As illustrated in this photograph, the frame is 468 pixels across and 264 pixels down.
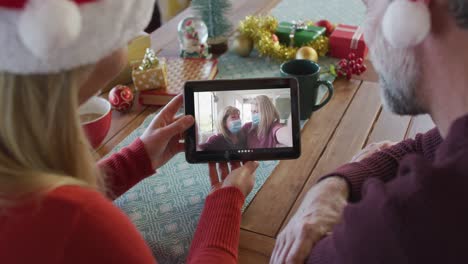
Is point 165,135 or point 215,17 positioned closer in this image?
point 165,135

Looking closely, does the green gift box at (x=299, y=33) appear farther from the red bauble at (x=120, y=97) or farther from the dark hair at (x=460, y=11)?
the dark hair at (x=460, y=11)

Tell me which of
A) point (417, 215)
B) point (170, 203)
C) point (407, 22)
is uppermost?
point (407, 22)

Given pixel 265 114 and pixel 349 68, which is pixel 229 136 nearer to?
pixel 265 114

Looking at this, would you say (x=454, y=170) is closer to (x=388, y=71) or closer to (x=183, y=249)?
(x=388, y=71)

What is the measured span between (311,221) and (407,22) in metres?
0.34

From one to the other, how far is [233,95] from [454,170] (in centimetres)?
42

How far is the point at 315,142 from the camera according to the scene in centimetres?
93

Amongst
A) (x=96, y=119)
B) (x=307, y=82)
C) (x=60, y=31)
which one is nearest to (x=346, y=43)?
(x=307, y=82)

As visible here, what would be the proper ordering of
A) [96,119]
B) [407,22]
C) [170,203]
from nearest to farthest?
[407,22]
[170,203]
[96,119]

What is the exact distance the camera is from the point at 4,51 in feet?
1.33

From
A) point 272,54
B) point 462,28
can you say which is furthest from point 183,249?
point 272,54

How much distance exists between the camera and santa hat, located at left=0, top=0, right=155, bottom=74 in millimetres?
385

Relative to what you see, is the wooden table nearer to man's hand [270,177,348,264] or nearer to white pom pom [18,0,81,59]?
man's hand [270,177,348,264]

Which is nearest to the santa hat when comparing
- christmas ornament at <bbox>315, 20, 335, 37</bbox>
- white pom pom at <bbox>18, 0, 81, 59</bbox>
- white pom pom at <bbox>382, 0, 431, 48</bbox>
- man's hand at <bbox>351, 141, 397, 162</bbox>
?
white pom pom at <bbox>18, 0, 81, 59</bbox>
